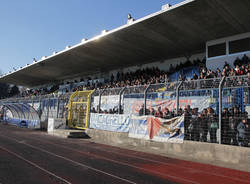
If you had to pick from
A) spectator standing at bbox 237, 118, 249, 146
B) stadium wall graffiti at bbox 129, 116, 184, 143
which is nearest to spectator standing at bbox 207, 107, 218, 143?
spectator standing at bbox 237, 118, 249, 146

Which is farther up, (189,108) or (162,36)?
(162,36)

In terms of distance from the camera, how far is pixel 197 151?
890 centimetres

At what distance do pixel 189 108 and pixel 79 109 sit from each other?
29.5 feet

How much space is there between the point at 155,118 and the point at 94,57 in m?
16.0

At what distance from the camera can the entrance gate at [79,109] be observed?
50.2ft

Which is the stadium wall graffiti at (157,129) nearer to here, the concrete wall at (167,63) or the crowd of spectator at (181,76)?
the crowd of spectator at (181,76)

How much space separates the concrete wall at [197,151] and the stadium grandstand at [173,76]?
0.93 ft

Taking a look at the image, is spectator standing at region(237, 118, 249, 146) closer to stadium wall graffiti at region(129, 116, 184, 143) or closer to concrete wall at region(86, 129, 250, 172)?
concrete wall at region(86, 129, 250, 172)

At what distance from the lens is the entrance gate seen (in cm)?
1530

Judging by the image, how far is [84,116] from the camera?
15.5 meters

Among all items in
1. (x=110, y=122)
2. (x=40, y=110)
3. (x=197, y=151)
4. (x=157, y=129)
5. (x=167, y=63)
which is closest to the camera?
(x=197, y=151)

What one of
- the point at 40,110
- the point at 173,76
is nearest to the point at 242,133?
the point at 173,76

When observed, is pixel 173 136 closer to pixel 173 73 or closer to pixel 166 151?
pixel 166 151

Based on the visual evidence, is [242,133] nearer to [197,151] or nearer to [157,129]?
[197,151]
